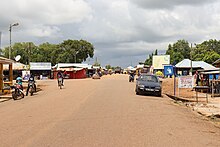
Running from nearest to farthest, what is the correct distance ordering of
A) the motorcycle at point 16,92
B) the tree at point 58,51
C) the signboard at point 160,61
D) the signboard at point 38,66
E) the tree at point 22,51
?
1. the motorcycle at point 16,92
2. the signboard at point 38,66
3. the signboard at point 160,61
4. the tree at point 22,51
5. the tree at point 58,51

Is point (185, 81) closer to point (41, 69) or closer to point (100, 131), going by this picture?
point (100, 131)

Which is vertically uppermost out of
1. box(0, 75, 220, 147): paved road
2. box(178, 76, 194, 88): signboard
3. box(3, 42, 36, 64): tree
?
box(3, 42, 36, 64): tree

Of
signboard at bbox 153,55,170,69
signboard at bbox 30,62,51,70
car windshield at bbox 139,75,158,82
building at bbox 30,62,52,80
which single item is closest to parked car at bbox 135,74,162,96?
car windshield at bbox 139,75,158,82

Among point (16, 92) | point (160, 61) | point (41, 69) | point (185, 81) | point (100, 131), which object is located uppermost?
point (160, 61)

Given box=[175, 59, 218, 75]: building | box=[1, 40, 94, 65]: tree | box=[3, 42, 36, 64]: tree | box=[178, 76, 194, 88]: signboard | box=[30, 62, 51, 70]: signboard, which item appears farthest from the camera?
box=[1, 40, 94, 65]: tree

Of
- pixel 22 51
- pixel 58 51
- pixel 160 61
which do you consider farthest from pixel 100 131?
pixel 58 51

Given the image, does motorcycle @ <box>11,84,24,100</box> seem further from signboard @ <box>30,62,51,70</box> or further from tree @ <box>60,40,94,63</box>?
tree @ <box>60,40,94,63</box>

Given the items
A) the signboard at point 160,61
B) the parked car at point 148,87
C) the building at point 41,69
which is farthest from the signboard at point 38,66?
the parked car at point 148,87

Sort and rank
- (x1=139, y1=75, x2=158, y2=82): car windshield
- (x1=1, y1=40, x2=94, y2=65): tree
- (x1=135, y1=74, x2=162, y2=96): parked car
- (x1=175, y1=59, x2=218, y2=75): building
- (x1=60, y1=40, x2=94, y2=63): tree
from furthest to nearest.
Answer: (x1=60, y1=40, x2=94, y2=63): tree < (x1=1, y1=40, x2=94, y2=65): tree < (x1=175, y1=59, x2=218, y2=75): building < (x1=139, y1=75, x2=158, y2=82): car windshield < (x1=135, y1=74, x2=162, y2=96): parked car

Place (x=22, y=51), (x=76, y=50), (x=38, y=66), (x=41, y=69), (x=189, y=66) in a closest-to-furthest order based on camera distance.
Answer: (x=189, y=66), (x=38, y=66), (x=41, y=69), (x=22, y=51), (x=76, y=50)

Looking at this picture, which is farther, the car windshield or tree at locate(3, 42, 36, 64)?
tree at locate(3, 42, 36, 64)

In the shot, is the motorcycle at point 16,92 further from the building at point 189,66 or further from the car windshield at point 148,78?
the building at point 189,66

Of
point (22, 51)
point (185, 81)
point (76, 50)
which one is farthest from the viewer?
point (76, 50)

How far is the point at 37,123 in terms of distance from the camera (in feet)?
35.1
